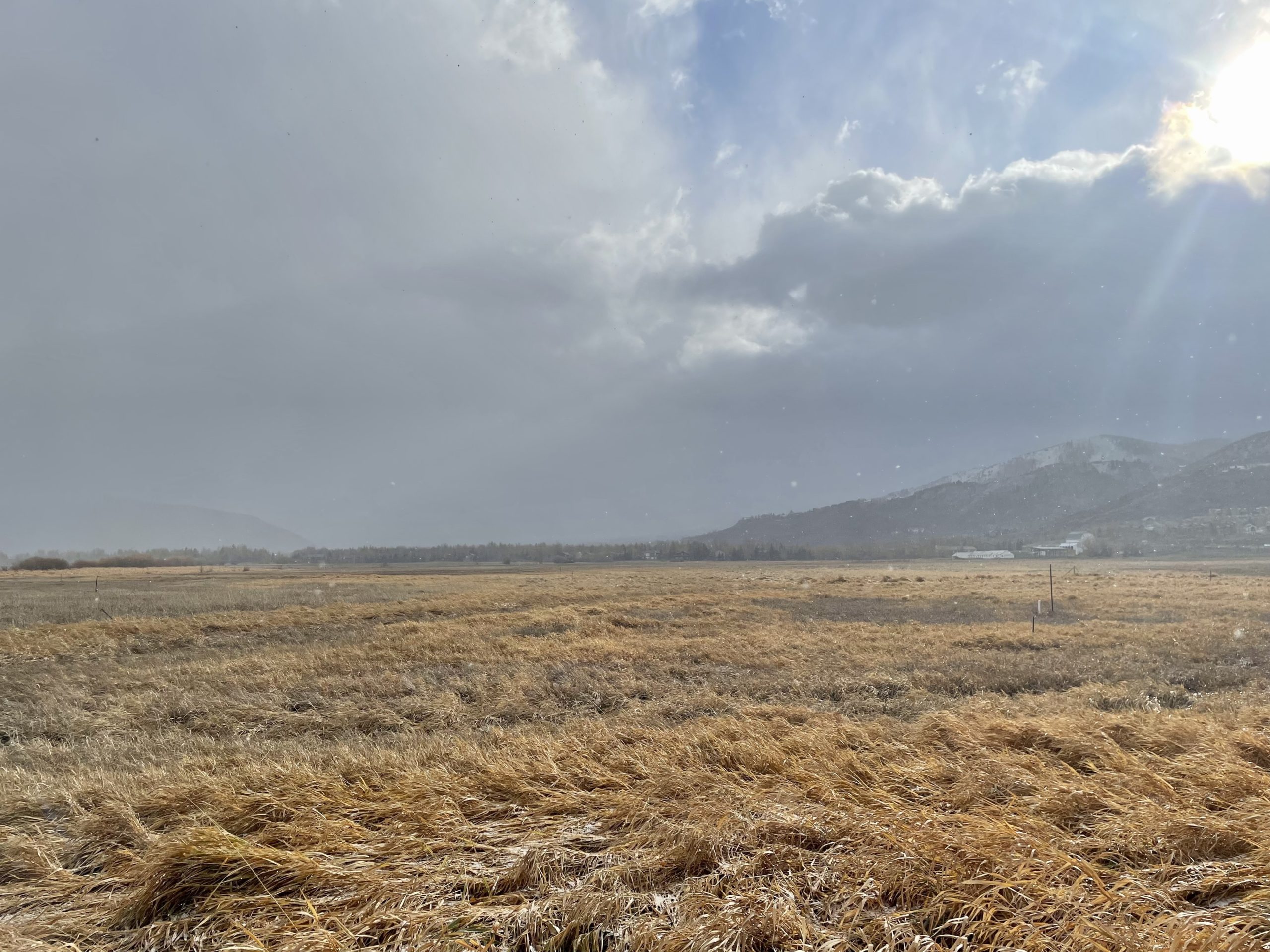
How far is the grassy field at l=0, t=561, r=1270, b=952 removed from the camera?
139 inches

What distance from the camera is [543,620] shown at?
92.5ft

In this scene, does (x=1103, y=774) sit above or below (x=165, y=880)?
below

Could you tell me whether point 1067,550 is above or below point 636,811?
below

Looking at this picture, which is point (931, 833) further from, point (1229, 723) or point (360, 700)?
point (360, 700)

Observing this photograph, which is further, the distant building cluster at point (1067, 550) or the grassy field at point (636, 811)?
the distant building cluster at point (1067, 550)

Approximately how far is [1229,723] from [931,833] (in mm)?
8241

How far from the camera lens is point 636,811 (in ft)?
17.0

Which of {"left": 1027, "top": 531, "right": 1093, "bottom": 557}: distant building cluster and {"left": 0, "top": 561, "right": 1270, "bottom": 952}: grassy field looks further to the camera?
{"left": 1027, "top": 531, "right": 1093, "bottom": 557}: distant building cluster

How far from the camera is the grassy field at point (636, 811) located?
354 centimetres

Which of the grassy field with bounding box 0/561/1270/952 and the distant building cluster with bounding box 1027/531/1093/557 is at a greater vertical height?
the grassy field with bounding box 0/561/1270/952

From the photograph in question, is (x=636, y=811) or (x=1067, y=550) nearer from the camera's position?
(x=636, y=811)

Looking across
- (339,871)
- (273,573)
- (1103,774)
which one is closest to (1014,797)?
(1103,774)

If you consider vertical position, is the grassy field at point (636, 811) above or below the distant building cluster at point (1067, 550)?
above

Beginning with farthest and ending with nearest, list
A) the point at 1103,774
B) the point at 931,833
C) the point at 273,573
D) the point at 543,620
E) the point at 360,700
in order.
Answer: the point at 273,573, the point at 543,620, the point at 360,700, the point at 1103,774, the point at 931,833
